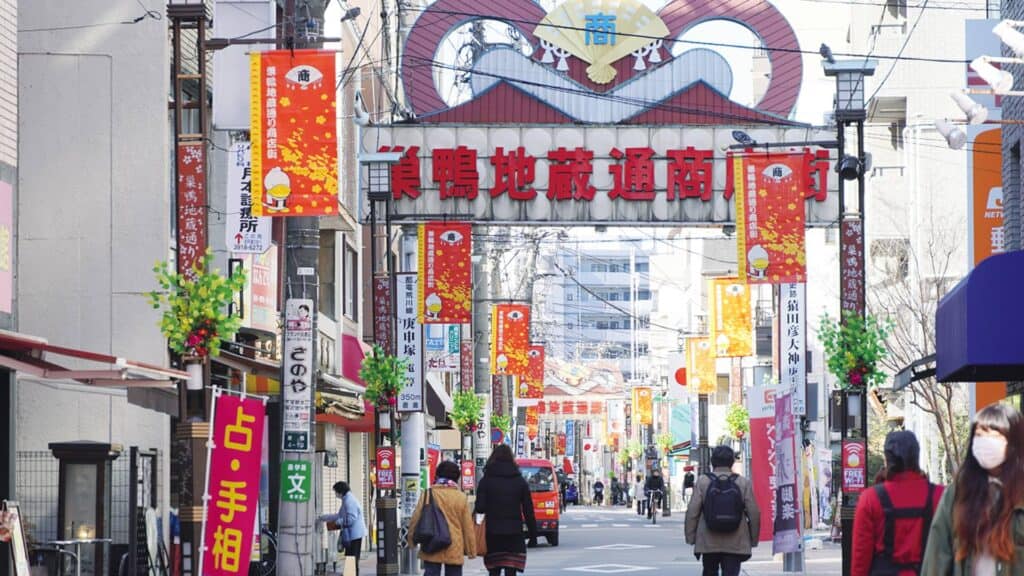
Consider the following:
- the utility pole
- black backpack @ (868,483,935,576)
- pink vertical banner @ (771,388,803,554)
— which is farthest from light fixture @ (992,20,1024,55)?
pink vertical banner @ (771,388,803,554)

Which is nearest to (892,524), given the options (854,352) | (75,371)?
(75,371)

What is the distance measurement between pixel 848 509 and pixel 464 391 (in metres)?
28.8

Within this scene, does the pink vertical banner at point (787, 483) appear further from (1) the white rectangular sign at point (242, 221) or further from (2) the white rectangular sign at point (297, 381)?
(2) the white rectangular sign at point (297, 381)

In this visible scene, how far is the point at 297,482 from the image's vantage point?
18.3 m

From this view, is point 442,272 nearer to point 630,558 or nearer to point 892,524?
point 630,558

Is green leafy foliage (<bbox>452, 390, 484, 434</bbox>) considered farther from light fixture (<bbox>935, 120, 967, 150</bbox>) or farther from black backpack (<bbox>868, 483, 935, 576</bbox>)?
black backpack (<bbox>868, 483, 935, 576</bbox>)

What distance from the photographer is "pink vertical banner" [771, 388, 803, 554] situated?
2400 centimetres

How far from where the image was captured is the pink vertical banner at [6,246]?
1817 cm

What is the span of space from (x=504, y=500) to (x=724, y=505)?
2108mm

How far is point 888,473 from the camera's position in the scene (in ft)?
33.4

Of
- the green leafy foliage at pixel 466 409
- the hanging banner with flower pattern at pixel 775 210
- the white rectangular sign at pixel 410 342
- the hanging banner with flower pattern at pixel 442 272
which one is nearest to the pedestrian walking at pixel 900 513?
the hanging banner with flower pattern at pixel 775 210

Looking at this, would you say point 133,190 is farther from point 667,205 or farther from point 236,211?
point 667,205

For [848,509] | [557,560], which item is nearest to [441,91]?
[557,560]

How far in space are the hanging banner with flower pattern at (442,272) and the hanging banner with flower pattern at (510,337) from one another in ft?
66.8
